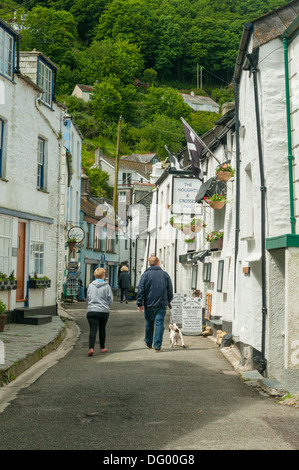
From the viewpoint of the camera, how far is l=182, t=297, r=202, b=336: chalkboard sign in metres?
15.3

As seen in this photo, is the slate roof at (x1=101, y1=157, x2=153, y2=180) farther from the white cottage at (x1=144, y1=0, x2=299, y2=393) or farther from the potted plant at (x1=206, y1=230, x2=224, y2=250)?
the white cottage at (x1=144, y1=0, x2=299, y2=393)

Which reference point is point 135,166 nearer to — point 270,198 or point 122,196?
point 122,196

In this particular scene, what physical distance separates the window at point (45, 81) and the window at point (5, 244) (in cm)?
473

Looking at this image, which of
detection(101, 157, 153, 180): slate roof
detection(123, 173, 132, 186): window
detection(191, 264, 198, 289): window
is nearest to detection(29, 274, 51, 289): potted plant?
detection(191, 264, 198, 289): window

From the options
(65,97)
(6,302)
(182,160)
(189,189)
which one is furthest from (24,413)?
(65,97)

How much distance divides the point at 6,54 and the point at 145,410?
40.8ft

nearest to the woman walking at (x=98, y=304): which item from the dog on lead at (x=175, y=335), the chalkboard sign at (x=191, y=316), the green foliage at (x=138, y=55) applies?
the dog on lead at (x=175, y=335)

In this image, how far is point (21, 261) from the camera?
1797 centimetres

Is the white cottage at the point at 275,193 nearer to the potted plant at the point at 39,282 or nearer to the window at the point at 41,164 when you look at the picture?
the potted plant at the point at 39,282

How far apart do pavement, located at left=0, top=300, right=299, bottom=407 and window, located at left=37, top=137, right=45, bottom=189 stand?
454cm

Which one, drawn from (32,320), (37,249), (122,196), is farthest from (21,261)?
(122,196)

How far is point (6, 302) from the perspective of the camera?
16562 millimetres

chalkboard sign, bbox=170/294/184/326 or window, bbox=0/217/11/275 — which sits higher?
window, bbox=0/217/11/275
